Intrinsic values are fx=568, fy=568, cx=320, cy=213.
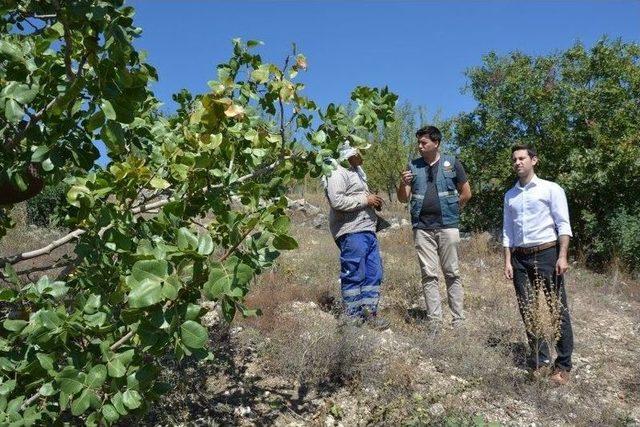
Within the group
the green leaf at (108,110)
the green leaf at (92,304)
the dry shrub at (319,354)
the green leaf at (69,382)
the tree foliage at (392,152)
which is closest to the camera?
the green leaf at (108,110)

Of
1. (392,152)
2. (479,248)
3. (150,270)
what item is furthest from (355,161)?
(392,152)

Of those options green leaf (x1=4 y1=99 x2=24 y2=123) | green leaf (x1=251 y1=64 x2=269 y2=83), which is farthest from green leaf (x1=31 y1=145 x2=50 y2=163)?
green leaf (x1=251 y1=64 x2=269 y2=83)

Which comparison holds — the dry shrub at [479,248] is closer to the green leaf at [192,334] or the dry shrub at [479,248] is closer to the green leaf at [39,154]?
the green leaf at [192,334]

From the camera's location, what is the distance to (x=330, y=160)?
8.21ft

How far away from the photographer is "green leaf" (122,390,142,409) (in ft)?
5.60

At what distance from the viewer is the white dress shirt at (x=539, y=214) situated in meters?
4.16

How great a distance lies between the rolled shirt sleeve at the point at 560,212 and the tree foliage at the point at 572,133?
561cm

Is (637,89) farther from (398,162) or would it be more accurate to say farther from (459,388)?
(398,162)

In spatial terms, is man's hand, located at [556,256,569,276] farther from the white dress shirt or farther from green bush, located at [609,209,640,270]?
green bush, located at [609,209,640,270]

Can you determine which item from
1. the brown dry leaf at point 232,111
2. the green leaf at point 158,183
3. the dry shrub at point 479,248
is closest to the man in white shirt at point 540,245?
the brown dry leaf at point 232,111

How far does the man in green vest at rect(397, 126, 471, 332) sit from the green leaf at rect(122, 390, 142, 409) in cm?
358

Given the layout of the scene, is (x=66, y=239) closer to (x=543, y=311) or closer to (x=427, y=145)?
(x=543, y=311)

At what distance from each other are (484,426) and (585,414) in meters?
1.07

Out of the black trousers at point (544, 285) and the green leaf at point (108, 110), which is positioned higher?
the green leaf at point (108, 110)
